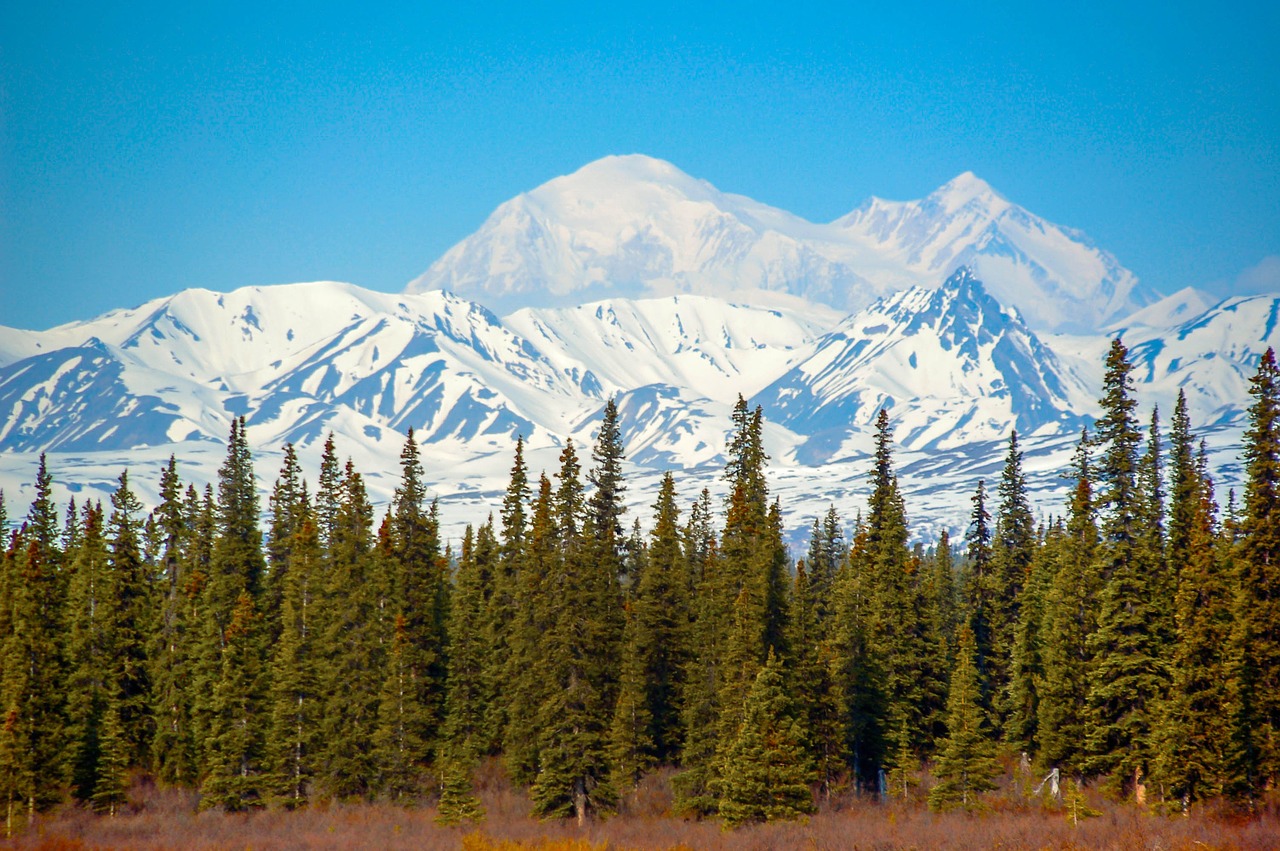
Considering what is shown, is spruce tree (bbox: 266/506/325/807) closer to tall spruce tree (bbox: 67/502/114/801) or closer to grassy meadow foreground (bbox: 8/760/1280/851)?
grassy meadow foreground (bbox: 8/760/1280/851)

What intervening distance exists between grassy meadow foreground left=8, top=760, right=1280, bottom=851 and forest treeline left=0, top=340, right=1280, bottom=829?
116cm

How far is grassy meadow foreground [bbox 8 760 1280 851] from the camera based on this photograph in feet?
97.9

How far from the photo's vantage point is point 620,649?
5225 centimetres

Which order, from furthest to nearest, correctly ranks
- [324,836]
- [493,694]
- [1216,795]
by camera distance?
[493,694] < [324,836] < [1216,795]

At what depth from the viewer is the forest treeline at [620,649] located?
121 ft

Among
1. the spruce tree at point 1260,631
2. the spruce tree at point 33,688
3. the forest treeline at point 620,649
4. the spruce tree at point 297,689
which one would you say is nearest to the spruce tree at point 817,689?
the forest treeline at point 620,649

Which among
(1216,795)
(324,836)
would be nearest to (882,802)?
(1216,795)

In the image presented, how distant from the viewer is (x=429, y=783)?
50.4 meters

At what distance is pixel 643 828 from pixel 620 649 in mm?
11050

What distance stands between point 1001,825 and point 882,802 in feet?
42.1

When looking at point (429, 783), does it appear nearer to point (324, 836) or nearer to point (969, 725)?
point (324, 836)

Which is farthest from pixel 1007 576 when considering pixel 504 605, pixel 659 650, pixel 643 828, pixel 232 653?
pixel 232 653

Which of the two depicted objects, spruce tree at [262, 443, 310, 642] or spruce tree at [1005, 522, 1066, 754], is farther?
spruce tree at [262, 443, 310, 642]

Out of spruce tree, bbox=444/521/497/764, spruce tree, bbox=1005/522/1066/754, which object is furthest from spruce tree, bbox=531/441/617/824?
spruce tree, bbox=1005/522/1066/754
